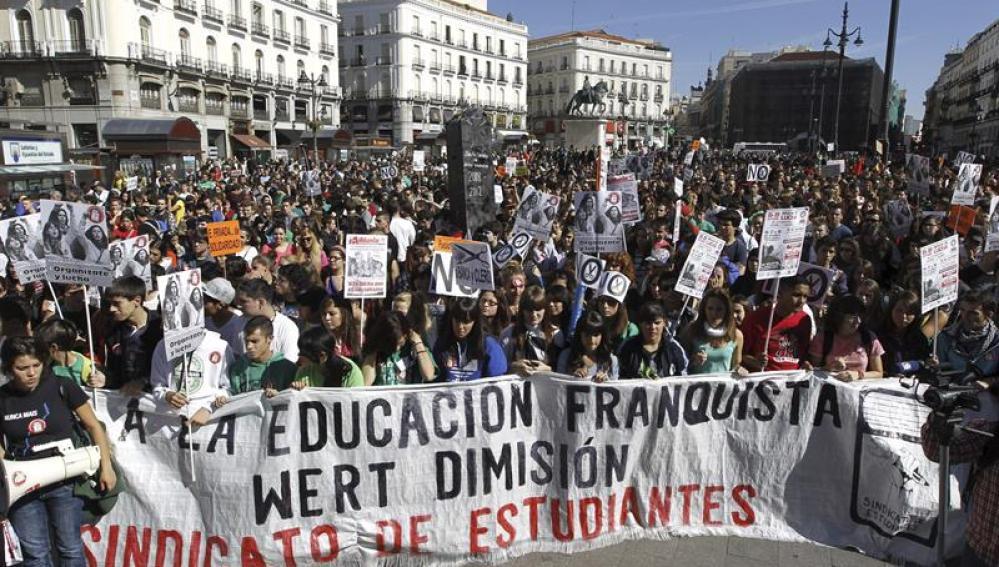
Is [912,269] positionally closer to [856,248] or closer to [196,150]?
[856,248]

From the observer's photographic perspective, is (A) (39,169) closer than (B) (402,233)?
No

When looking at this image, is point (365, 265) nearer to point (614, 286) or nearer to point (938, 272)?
point (614, 286)

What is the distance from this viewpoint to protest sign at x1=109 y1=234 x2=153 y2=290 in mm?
6355

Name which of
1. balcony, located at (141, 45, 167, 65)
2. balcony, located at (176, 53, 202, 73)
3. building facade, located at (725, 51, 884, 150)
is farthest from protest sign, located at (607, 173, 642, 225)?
building facade, located at (725, 51, 884, 150)

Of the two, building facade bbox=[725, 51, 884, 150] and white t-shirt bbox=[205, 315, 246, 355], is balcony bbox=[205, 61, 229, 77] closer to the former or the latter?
white t-shirt bbox=[205, 315, 246, 355]

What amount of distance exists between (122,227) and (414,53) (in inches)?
2080

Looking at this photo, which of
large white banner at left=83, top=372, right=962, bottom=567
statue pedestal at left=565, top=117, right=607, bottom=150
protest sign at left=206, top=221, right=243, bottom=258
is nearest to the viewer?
large white banner at left=83, top=372, right=962, bottom=567

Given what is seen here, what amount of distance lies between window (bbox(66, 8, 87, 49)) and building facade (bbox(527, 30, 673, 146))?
48.9m

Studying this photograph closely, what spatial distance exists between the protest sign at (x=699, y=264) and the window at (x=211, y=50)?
43.4 metres

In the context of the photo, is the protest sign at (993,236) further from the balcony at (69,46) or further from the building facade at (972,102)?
the building facade at (972,102)

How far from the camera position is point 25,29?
1398 inches

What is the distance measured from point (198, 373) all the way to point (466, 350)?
1.66 metres

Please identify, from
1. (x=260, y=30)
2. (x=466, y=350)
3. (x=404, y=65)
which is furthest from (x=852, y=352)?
(x=404, y=65)

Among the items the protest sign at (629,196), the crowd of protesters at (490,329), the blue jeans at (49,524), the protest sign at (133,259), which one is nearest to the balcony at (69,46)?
the crowd of protesters at (490,329)
